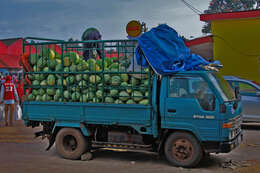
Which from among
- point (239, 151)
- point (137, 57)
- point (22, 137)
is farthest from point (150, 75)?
point (22, 137)

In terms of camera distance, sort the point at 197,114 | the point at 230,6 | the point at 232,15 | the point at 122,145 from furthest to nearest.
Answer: the point at 230,6
the point at 232,15
the point at 122,145
the point at 197,114

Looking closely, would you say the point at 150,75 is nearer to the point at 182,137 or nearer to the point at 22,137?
the point at 182,137

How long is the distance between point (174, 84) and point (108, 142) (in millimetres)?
1882

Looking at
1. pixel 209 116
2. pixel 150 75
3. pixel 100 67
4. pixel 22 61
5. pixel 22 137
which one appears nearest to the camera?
pixel 209 116

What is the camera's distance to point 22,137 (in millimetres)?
10531

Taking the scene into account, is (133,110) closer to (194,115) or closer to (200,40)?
(194,115)

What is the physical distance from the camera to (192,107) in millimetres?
6488

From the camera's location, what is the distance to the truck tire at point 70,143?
7570 mm

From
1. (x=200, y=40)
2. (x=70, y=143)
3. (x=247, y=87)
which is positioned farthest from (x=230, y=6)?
(x=70, y=143)

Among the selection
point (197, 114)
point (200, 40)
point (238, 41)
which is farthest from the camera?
point (200, 40)

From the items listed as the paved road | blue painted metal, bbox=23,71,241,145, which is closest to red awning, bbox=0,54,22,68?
the paved road

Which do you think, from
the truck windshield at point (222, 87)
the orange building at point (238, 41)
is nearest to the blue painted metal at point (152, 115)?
the truck windshield at point (222, 87)

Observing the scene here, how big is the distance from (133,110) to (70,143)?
71.0 inches

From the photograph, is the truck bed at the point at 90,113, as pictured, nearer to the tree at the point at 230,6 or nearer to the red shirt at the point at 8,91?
the red shirt at the point at 8,91
